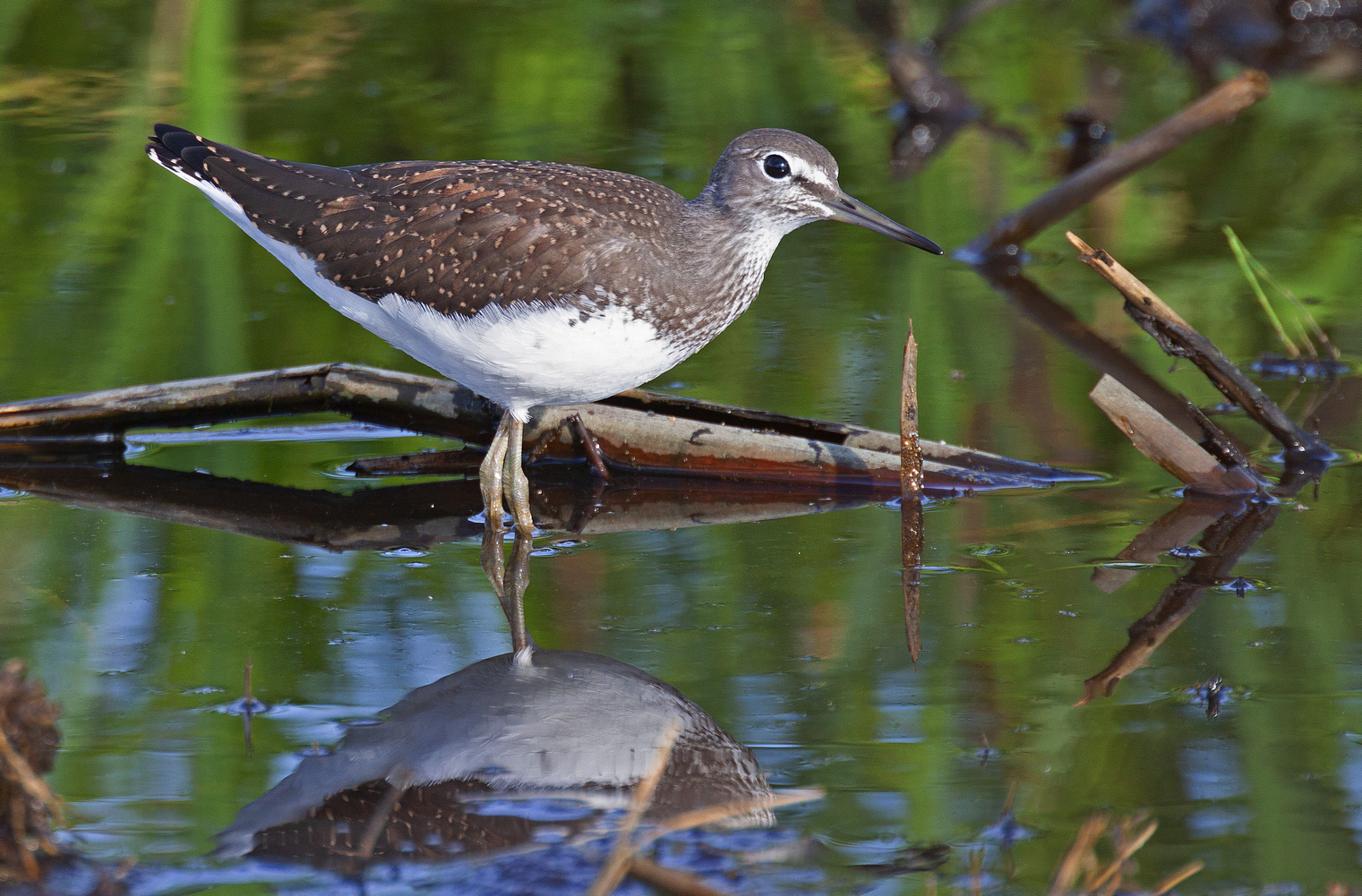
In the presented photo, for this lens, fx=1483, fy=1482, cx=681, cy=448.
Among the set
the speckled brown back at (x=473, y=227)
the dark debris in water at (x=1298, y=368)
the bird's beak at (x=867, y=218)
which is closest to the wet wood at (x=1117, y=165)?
the dark debris in water at (x=1298, y=368)

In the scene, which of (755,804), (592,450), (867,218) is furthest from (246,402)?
Result: (755,804)

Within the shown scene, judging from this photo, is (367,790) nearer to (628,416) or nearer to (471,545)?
(471,545)

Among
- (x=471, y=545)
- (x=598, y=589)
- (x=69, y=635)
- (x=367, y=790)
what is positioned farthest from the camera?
(x=471, y=545)

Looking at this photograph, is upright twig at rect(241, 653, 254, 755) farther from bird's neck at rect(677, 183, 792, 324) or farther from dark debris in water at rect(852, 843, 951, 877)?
bird's neck at rect(677, 183, 792, 324)

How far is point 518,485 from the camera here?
568 centimetres

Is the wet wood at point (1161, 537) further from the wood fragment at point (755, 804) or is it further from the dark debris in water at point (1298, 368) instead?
the wood fragment at point (755, 804)

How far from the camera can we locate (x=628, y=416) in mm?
6129

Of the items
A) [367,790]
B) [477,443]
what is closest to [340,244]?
[477,443]

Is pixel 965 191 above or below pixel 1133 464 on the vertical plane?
above

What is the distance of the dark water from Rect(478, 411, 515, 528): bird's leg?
0.24 meters

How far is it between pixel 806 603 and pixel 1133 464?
1.90 m

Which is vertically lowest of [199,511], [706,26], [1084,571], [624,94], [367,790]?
[367,790]

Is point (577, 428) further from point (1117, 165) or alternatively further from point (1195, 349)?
point (1117, 165)

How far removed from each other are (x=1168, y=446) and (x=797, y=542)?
149 centimetres
